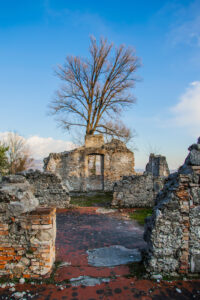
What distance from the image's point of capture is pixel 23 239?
123 inches

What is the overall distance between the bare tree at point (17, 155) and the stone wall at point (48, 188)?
15.2 meters

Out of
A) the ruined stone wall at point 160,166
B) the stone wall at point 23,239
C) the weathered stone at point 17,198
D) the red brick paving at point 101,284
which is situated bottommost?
the red brick paving at point 101,284

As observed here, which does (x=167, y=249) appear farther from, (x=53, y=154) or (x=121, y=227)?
(x=53, y=154)

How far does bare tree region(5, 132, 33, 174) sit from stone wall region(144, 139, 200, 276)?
73.1 feet

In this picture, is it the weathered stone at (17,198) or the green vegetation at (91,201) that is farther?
the green vegetation at (91,201)

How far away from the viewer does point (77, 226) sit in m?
6.27

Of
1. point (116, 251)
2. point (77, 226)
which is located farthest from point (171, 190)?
point (77, 226)

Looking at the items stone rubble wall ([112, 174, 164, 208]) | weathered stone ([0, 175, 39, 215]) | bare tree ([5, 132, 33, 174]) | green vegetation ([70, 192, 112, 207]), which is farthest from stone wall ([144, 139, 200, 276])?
bare tree ([5, 132, 33, 174])

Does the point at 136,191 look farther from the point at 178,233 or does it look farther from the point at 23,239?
the point at 23,239

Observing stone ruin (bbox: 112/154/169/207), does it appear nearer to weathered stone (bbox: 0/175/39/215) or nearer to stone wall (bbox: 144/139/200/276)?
stone wall (bbox: 144/139/200/276)

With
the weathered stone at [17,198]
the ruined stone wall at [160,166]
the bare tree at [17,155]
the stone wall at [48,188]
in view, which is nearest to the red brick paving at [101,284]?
the weathered stone at [17,198]

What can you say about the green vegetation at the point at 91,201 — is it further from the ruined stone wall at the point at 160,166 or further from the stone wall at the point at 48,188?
the ruined stone wall at the point at 160,166

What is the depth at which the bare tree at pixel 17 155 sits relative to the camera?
23.5 metres

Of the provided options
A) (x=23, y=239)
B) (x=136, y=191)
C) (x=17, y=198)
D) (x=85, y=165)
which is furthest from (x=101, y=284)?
(x=85, y=165)
